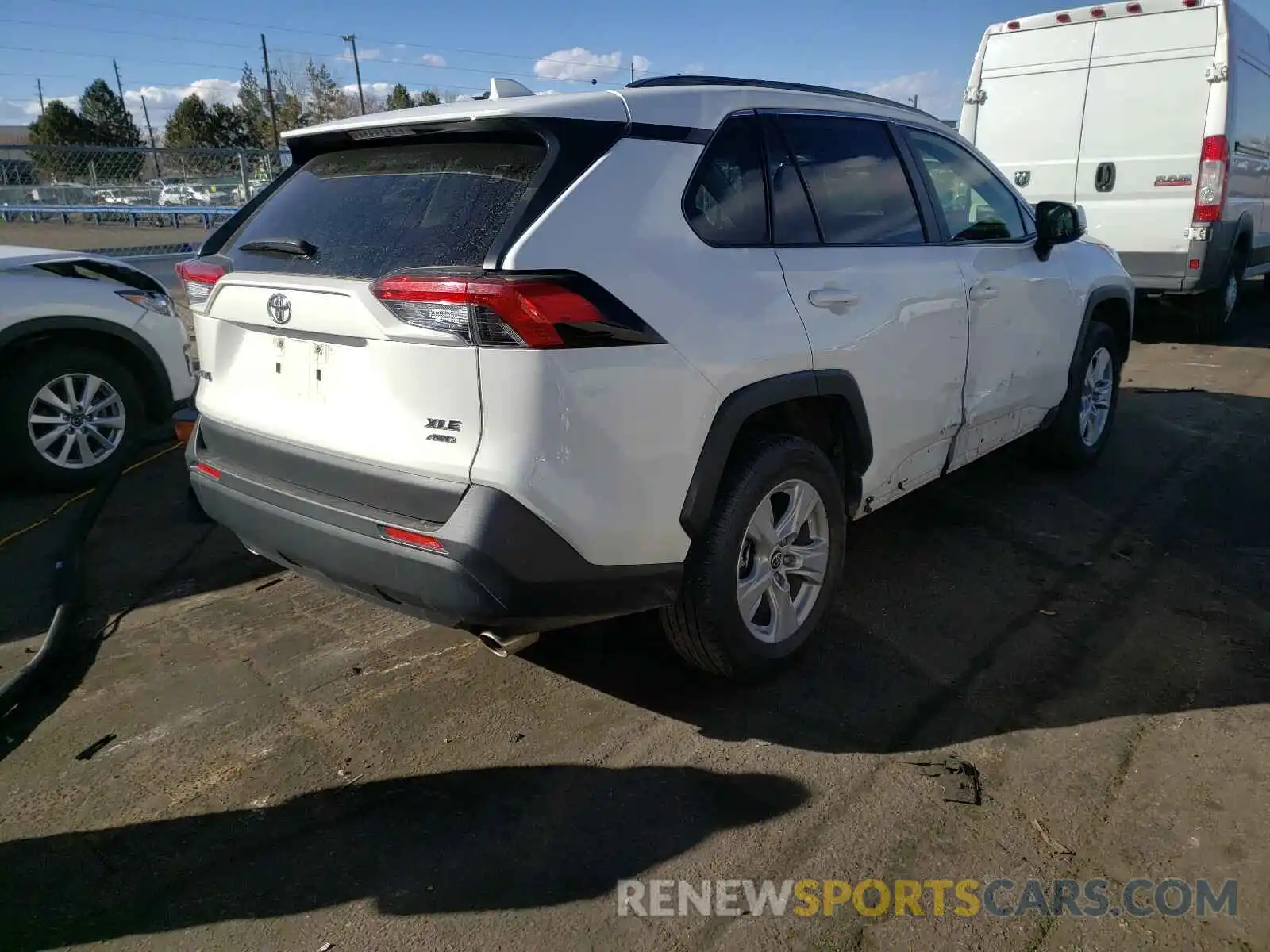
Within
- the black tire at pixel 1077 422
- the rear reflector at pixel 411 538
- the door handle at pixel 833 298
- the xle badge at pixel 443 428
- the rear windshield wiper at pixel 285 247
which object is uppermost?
the rear windshield wiper at pixel 285 247

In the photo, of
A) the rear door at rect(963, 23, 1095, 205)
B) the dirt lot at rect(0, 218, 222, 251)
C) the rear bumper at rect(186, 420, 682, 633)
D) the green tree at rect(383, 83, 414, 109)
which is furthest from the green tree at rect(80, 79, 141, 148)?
the rear bumper at rect(186, 420, 682, 633)

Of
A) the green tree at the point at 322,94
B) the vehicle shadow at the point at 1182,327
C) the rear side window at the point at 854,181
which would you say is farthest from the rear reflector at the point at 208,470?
the green tree at the point at 322,94

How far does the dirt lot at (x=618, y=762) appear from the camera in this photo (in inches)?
92.1

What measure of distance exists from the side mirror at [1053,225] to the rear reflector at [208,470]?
3838 millimetres

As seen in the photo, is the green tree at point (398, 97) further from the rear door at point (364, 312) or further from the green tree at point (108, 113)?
the rear door at point (364, 312)

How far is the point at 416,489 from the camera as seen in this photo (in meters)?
2.57

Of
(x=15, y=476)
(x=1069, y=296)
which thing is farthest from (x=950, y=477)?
(x=15, y=476)

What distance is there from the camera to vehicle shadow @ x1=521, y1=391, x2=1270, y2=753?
10.5 ft

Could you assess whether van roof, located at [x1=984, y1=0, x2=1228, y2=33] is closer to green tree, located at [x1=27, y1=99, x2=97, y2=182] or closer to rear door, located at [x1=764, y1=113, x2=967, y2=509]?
rear door, located at [x1=764, y1=113, x2=967, y2=509]

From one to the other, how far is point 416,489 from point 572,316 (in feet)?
2.06

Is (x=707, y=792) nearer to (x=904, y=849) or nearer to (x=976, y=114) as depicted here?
(x=904, y=849)

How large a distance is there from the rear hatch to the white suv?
6.74m

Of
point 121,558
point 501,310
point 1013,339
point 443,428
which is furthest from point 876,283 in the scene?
point 121,558

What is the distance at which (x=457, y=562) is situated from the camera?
2.47 meters
